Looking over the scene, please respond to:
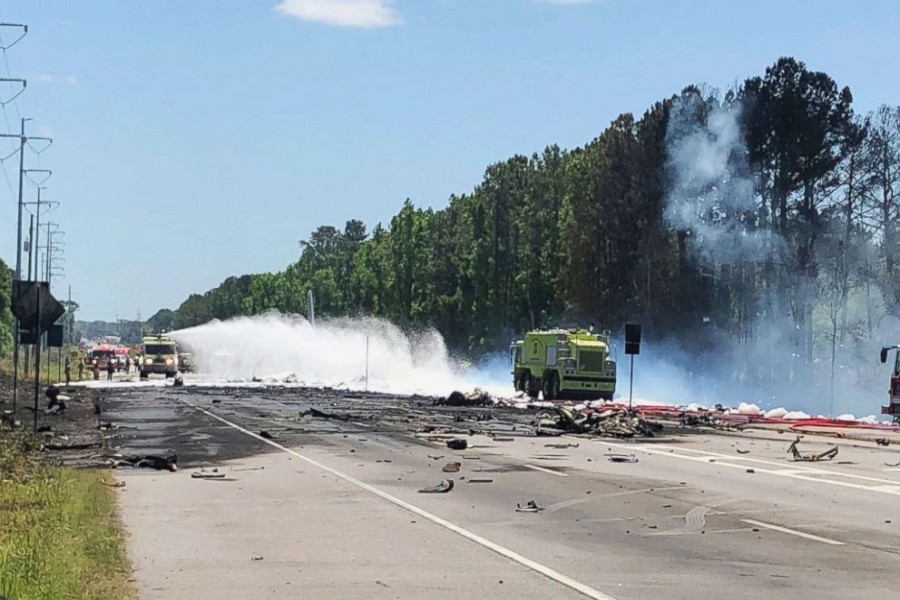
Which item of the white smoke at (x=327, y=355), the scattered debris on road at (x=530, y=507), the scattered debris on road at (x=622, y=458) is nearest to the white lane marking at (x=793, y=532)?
the scattered debris on road at (x=530, y=507)

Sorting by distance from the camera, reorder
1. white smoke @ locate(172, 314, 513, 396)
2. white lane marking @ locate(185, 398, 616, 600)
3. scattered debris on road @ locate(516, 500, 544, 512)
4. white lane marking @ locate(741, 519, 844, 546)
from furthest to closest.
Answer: white smoke @ locate(172, 314, 513, 396) < scattered debris on road @ locate(516, 500, 544, 512) < white lane marking @ locate(741, 519, 844, 546) < white lane marking @ locate(185, 398, 616, 600)

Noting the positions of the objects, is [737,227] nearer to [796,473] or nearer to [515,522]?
[796,473]

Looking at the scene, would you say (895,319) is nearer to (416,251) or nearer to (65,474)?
(65,474)

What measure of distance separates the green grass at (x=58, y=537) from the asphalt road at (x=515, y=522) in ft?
1.08

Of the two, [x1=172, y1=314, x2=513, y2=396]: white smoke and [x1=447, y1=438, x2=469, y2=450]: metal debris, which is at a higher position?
[x1=172, y1=314, x2=513, y2=396]: white smoke

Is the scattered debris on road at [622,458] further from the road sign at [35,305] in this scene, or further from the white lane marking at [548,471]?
the road sign at [35,305]

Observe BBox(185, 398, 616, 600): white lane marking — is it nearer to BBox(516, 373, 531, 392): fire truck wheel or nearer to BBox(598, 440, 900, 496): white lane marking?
BBox(598, 440, 900, 496): white lane marking

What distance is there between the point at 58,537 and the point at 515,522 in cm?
531

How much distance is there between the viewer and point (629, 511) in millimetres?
17094

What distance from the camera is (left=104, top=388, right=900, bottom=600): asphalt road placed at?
1162cm

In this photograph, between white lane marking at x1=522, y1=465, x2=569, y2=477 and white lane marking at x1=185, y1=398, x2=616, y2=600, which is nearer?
white lane marking at x1=185, y1=398, x2=616, y2=600

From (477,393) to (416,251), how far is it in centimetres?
6437

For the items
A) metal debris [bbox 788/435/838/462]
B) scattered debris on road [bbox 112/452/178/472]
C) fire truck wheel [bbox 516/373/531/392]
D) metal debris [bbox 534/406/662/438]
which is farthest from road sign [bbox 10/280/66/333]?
fire truck wheel [bbox 516/373/531/392]

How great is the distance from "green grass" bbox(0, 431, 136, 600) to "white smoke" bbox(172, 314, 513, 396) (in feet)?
193
